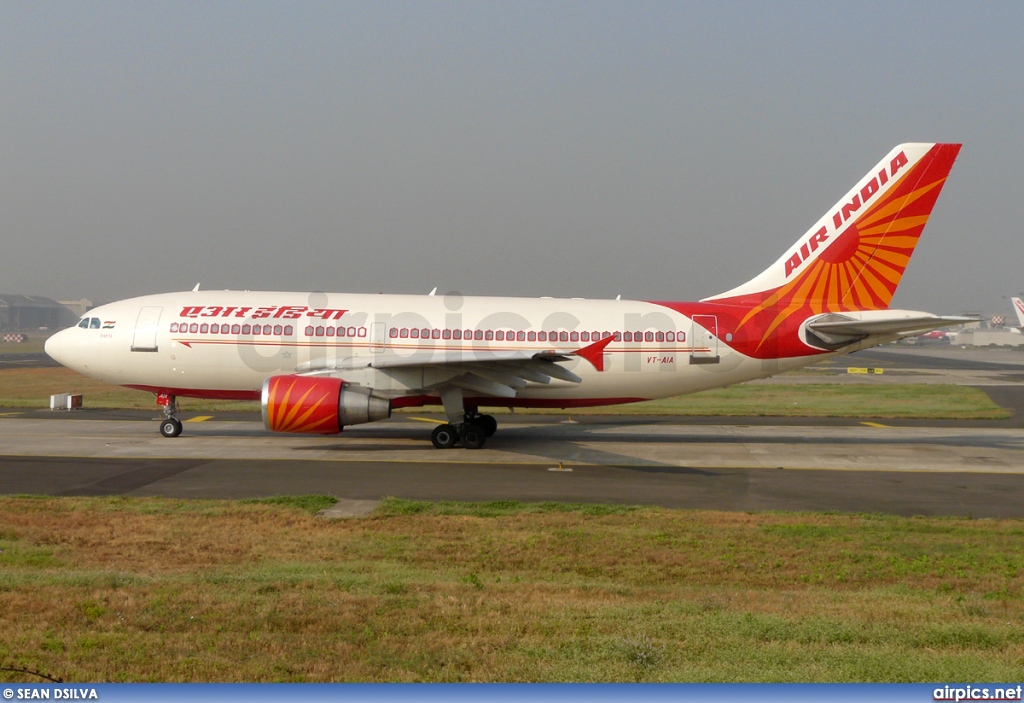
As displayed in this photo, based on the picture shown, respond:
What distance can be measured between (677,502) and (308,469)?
8589 mm

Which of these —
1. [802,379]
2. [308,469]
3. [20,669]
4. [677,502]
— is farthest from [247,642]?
[802,379]

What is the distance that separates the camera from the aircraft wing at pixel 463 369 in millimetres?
22766

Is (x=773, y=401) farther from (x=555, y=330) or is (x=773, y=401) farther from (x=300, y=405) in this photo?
(x=300, y=405)

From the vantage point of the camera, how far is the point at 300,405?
22.0 m

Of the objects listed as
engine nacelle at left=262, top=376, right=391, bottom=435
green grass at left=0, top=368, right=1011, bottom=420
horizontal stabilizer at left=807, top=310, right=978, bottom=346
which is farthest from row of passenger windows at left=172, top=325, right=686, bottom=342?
green grass at left=0, top=368, right=1011, bottom=420

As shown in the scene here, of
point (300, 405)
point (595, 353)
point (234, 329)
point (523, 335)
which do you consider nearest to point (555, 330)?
point (523, 335)

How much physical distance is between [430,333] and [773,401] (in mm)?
21375

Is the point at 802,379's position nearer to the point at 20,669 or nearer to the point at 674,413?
the point at 674,413

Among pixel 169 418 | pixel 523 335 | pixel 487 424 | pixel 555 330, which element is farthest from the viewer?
pixel 487 424

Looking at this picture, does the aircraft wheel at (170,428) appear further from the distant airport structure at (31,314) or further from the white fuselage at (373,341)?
the distant airport structure at (31,314)

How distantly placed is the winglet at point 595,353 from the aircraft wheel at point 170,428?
475 inches

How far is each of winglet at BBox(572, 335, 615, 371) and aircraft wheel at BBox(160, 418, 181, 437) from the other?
475 inches

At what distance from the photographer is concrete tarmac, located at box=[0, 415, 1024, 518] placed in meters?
17.6

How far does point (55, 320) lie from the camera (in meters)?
181
